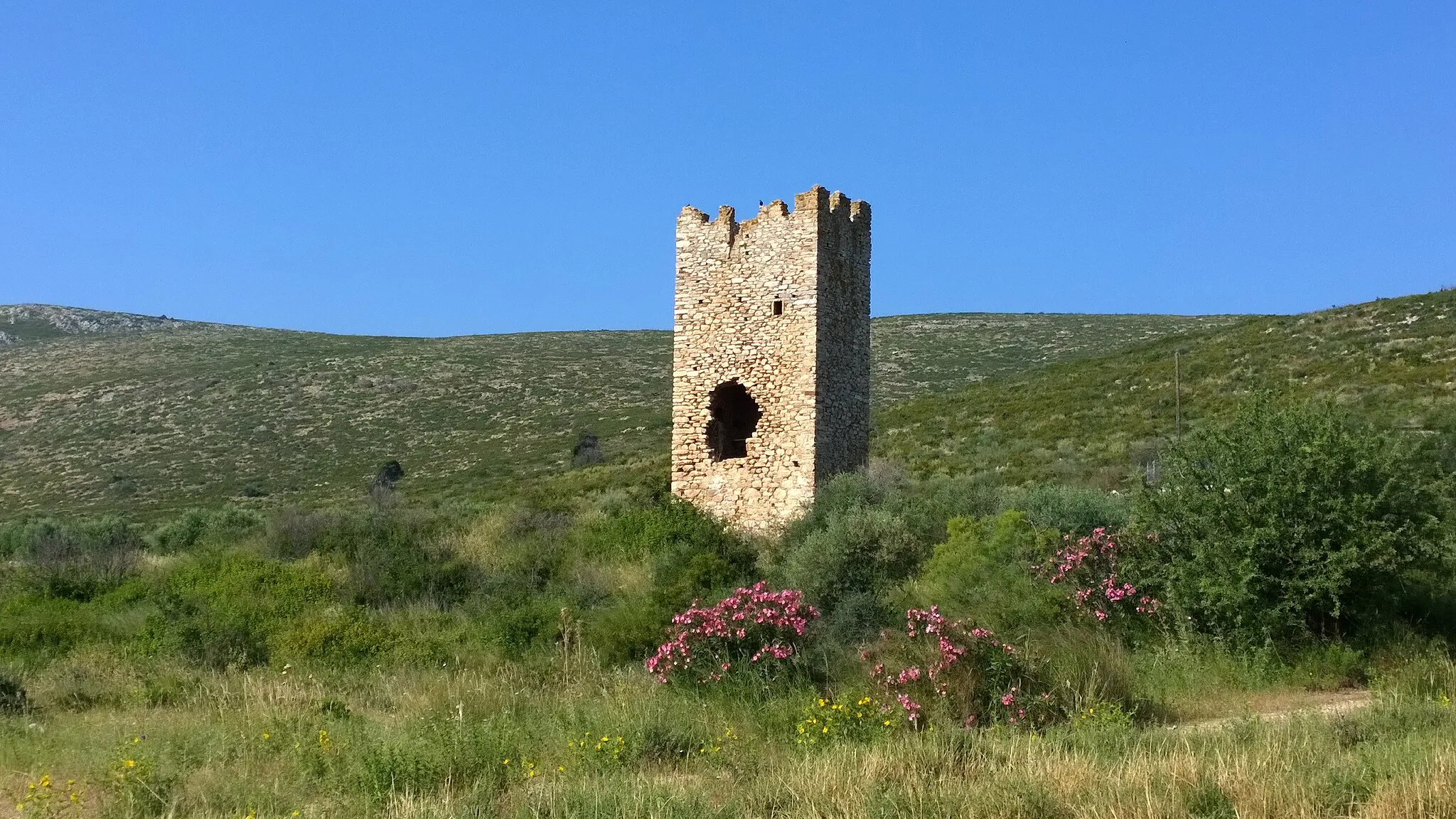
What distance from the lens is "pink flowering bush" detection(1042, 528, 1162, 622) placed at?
13047 mm

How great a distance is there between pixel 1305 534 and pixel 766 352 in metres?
8.14

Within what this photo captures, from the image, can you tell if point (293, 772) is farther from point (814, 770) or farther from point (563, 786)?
point (814, 770)

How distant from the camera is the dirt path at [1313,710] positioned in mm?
9625

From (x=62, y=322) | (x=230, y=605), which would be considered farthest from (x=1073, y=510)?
(x=62, y=322)

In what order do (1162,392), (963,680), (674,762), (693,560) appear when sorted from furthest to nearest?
(1162,392) < (693,560) < (963,680) < (674,762)

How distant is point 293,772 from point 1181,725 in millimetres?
6555

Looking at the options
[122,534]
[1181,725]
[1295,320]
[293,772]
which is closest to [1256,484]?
[1181,725]

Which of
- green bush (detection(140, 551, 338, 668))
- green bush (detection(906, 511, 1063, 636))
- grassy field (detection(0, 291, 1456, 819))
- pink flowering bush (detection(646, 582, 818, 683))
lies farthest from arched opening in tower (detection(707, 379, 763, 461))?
pink flowering bush (detection(646, 582, 818, 683))

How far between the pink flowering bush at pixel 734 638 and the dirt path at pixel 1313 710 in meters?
3.80

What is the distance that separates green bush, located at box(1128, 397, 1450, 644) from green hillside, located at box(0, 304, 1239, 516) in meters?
24.9

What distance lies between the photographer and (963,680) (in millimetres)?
10203

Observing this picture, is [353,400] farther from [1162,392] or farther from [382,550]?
[382,550]

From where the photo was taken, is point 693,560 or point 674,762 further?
point 693,560

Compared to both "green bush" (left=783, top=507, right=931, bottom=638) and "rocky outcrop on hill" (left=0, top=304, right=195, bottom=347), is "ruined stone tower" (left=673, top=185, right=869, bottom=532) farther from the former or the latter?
"rocky outcrop on hill" (left=0, top=304, right=195, bottom=347)
